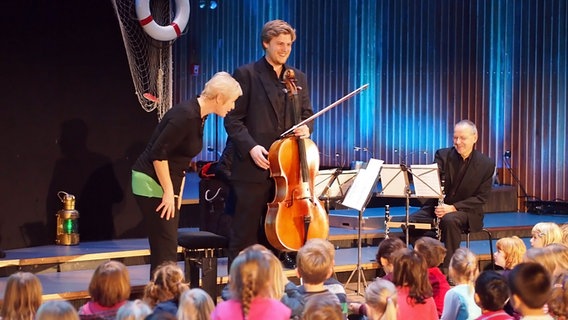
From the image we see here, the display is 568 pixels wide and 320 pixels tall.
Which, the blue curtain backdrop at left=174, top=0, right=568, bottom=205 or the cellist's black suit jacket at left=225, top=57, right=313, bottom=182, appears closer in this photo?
the cellist's black suit jacket at left=225, top=57, right=313, bottom=182

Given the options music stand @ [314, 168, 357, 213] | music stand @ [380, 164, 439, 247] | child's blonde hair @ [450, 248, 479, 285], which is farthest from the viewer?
music stand @ [380, 164, 439, 247]

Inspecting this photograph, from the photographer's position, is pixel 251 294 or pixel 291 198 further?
pixel 291 198

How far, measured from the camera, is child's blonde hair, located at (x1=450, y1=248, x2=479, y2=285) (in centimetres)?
Result: 487

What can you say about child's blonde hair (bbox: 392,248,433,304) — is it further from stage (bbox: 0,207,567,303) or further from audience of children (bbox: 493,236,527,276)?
stage (bbox: 0,207,567,303)

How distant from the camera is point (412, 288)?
4.42m

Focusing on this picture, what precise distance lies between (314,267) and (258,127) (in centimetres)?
158

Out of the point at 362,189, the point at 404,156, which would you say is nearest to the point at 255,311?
the point at 362,189

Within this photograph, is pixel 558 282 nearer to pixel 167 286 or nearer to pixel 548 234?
pixel 548 234

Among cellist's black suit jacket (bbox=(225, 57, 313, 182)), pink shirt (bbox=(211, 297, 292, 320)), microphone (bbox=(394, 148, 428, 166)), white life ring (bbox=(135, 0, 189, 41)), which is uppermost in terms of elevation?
white life ring (bbox=(135, 0, 189, 41))

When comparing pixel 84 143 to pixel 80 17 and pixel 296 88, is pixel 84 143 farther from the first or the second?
pixel 296 88

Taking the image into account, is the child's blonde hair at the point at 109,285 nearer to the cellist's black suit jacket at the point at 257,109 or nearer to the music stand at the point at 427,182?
the cellist's black suit jacket at the point at 257,109

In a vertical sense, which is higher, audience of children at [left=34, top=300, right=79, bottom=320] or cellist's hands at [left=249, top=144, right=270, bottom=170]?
cellist's hands at [left=249, top=144, right=270, bottom=170]

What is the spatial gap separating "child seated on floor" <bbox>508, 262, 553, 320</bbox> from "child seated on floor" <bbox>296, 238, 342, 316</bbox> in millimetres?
884

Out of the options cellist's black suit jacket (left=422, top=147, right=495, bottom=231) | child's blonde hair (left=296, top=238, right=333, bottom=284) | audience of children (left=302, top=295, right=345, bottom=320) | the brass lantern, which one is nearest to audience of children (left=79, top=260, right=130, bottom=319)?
child's blonde hair (left=296, top=238, right=333, bottom=284)
